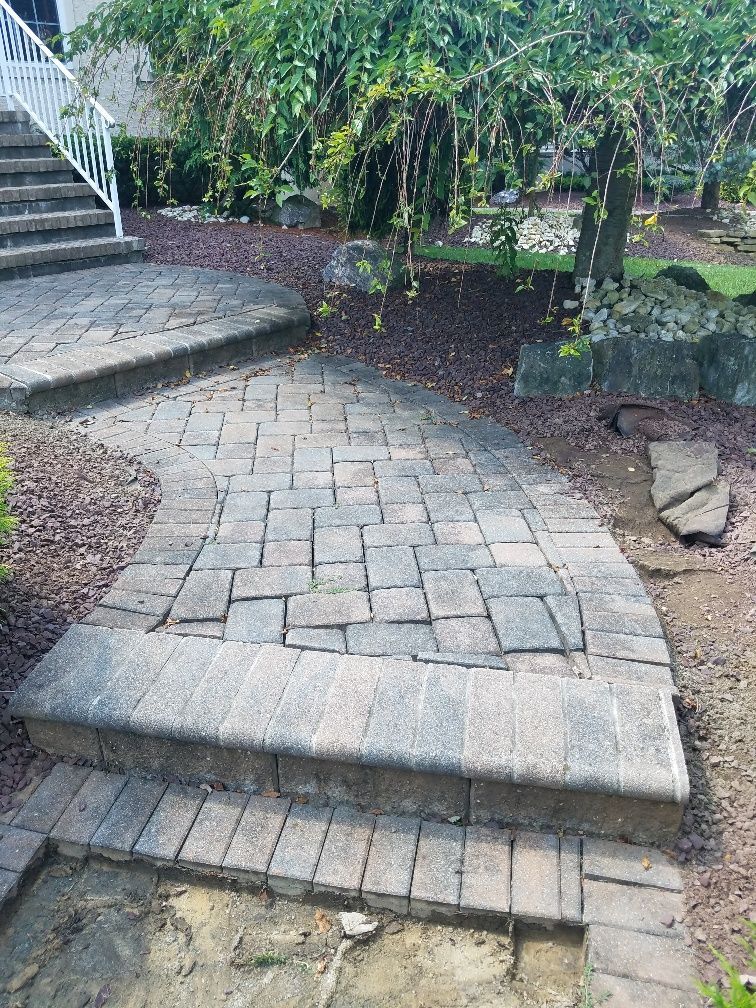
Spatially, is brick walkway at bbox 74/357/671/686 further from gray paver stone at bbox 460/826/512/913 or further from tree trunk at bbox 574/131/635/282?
tree trunk at bbox 574/131/635/282

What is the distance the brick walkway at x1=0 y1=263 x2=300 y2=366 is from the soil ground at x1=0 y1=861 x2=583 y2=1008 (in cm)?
347

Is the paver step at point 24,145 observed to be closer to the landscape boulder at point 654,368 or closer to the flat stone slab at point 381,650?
the flat stone slab at point 381,650

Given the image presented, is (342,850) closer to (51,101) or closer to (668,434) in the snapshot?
(668,434)

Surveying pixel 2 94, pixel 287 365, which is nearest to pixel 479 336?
pixel 287 365

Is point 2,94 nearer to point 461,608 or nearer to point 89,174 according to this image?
point 89,174

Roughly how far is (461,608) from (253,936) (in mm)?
1191

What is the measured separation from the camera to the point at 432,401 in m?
4.60

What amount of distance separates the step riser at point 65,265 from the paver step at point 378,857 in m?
5.84

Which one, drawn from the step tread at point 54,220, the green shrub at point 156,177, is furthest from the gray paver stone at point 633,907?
the green shrub at point 156,177

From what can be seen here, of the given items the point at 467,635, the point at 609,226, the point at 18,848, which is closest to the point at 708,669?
the point at 467,635

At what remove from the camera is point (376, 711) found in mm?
2162

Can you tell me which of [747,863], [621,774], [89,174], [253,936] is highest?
[89,174]

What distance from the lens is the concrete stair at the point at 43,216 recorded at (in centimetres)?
701

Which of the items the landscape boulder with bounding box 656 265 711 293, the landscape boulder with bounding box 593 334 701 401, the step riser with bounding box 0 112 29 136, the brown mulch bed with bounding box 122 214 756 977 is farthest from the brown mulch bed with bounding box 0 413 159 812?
the step riser with bounding box 0 112 29 136
